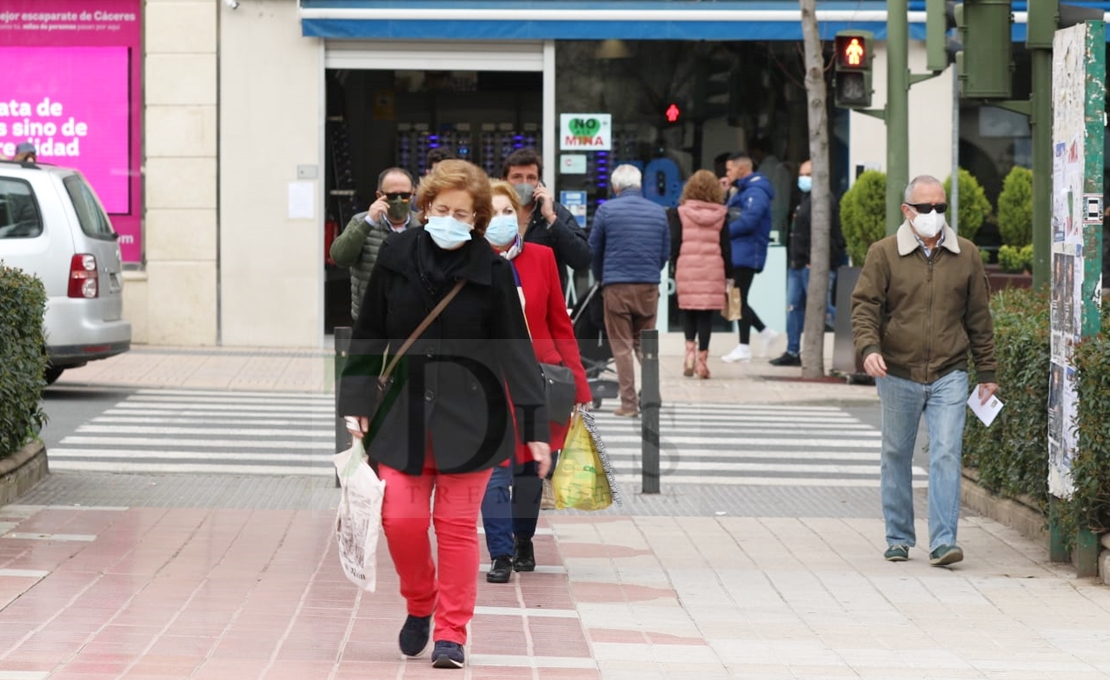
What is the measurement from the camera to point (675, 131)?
65.3 ft

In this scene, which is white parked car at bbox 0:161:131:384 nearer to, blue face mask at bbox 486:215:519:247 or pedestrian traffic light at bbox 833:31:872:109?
pedestrian traffic light at bbox 833:31:872:109

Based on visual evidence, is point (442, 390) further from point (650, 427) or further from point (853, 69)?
point (853, 69)

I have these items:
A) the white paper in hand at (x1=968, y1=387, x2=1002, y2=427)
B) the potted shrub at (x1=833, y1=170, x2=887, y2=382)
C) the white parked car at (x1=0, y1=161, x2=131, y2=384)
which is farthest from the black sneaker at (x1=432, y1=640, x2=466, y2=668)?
the potted shrub at (x1=833, y1=170, x2=887, y2=382)

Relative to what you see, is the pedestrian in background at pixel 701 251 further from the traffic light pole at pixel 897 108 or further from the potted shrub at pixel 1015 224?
the potted shrub at pixel 1015 224

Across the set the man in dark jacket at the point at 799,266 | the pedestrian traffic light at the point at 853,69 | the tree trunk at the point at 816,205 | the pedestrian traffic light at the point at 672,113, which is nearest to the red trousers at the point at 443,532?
the pedestrian traffic light at the point at 853,69

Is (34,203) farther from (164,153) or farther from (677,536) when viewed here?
(677,536)

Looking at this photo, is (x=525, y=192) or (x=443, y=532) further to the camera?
(x=525, y=192)

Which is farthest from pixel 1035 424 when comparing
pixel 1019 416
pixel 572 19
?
pixel 572 19

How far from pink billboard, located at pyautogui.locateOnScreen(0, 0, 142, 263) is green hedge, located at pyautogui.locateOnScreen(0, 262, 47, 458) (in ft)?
32.3

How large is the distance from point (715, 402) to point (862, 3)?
6073 mm

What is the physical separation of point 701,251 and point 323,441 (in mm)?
5299

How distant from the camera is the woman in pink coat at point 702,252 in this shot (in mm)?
16500

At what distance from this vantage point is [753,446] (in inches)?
498

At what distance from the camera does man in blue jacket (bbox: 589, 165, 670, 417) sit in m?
14.2
